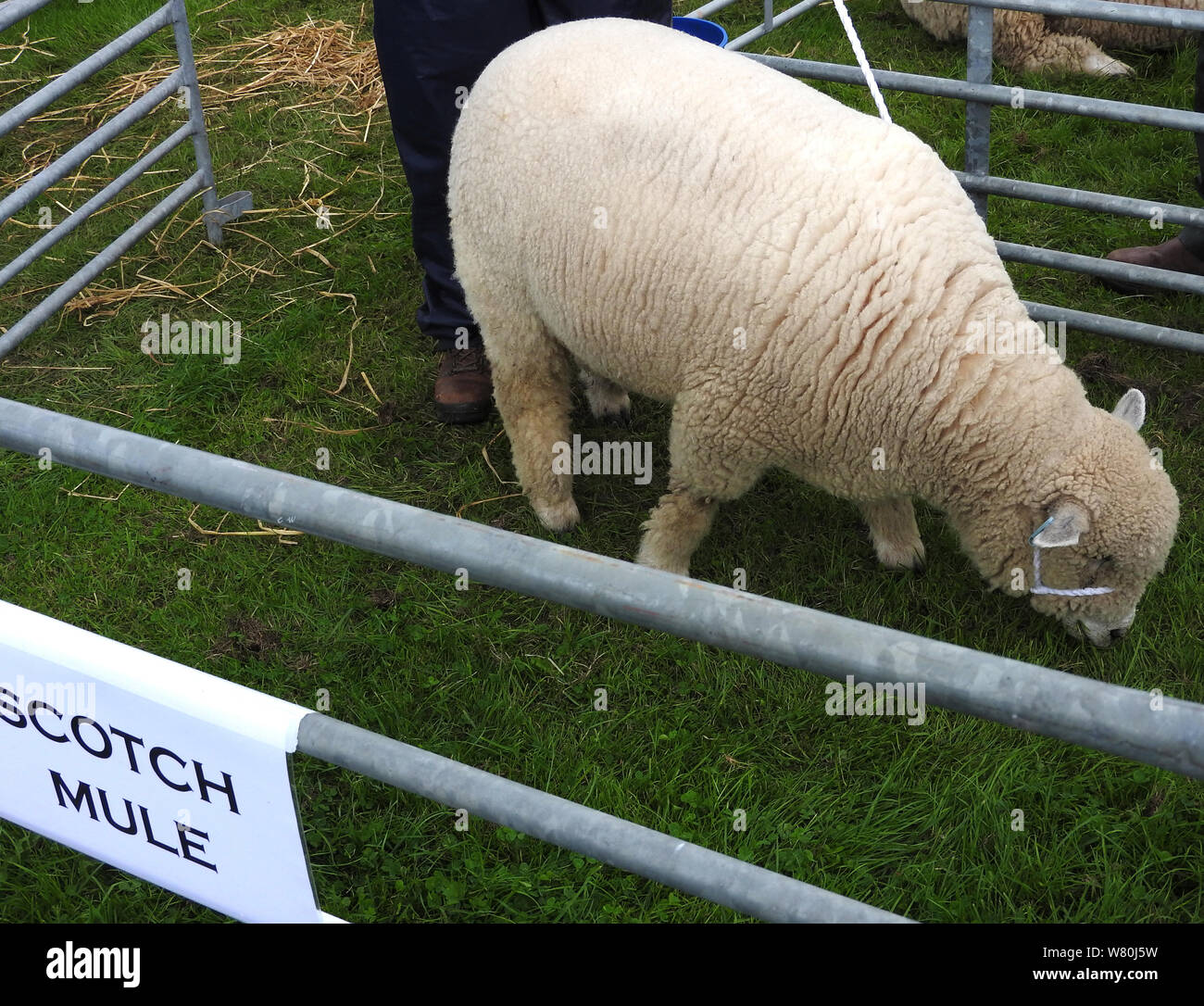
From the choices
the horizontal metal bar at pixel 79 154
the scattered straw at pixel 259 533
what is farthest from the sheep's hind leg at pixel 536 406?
the horizontal metal bar at pixel 79 154

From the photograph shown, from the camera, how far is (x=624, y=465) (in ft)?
11.8

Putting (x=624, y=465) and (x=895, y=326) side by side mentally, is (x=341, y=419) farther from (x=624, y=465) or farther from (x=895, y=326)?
(x=895, y=326)

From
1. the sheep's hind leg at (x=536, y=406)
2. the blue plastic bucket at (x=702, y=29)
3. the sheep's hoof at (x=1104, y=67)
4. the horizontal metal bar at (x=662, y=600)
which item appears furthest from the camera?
the sheep's hoof at (x=1104, y=67)

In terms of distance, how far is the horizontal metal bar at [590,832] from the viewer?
1.04 meters

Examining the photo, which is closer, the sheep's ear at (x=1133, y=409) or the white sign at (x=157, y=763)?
the white sign at (x=157, y=763)

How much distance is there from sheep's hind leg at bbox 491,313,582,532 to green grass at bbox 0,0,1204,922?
113mm

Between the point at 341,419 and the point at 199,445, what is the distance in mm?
451

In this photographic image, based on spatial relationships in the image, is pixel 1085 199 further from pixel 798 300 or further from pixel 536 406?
pixel 536 406

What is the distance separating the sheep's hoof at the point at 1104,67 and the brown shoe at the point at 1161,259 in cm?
153

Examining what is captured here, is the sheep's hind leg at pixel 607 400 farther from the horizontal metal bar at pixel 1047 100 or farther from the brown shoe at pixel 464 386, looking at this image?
the horizontal metal bar at pixel 1047 100

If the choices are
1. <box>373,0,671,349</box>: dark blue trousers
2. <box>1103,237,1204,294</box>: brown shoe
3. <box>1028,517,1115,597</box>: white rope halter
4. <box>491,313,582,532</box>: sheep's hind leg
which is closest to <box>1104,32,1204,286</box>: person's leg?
<box>1103,237,1204,294</box>: brown shoe

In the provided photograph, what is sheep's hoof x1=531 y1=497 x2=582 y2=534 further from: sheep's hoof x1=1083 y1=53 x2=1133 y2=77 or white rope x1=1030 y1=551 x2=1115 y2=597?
sheep's hoof x1=1083 y1=53 x2=1133 y2=77

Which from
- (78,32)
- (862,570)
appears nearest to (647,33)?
(862,570)

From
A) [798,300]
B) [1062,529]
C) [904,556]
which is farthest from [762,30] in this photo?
[1062,529]
